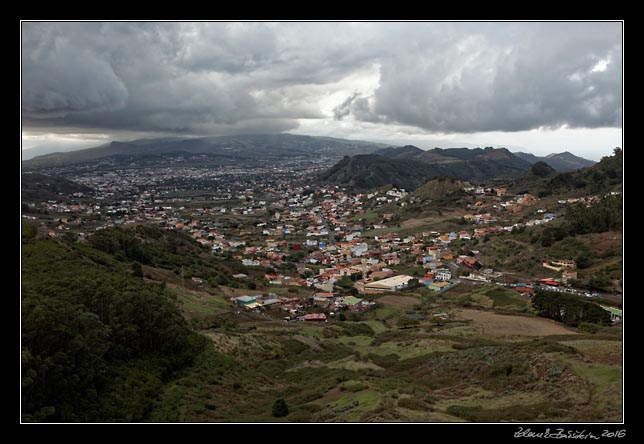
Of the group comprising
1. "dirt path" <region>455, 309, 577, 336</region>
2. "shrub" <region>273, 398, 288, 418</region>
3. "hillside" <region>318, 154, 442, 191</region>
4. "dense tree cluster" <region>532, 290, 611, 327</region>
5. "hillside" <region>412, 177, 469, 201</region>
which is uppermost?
"hillside" <region>318, 154, 442, 191</region>

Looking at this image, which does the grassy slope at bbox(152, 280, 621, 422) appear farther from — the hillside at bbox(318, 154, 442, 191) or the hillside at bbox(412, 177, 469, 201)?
the hillside at bbox(318, 154, 442, 191)

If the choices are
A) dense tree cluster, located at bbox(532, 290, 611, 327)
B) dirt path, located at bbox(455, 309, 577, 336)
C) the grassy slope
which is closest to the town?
dense tree cluster, located at bbox(532, 290, 611, 327)

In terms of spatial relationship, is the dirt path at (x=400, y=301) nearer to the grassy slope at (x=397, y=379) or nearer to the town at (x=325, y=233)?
the town at (x=325, y=233)

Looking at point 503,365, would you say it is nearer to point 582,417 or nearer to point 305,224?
point 582,417

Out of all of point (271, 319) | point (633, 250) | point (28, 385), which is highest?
point (633, 250)

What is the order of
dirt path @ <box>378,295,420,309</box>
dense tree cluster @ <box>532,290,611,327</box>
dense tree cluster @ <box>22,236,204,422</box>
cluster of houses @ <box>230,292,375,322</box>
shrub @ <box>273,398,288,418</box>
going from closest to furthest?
1. dense tree cluster @ <box>22,236,204,422</box>
2. shrub @ <box>273,398,288,418</box>
3. dense tree cluster @ <box>532,290,611,327</box>
4. cluster of houses @ <box>230,292,375,322</box>
5. dirt path @ <box>378,295,420,309</box>

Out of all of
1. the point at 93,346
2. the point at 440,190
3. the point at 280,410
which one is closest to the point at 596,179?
the point at 440,190

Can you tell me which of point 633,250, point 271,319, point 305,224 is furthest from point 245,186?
point 633,250

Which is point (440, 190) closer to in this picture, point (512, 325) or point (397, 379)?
point (512, 325)

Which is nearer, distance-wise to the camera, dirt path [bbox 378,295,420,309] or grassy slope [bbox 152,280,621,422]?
grassy slope [bbox 152,280,621,422]
